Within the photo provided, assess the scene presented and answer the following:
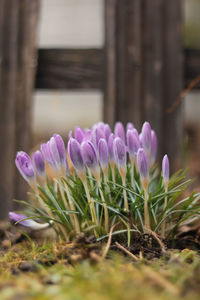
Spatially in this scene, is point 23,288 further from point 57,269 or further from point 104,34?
point 104,34

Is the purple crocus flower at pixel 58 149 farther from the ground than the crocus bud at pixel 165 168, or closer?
farther from the ground

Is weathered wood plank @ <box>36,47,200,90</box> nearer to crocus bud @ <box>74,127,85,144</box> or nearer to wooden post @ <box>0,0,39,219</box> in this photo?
wooden post @ <box>0,0,39,219</box>

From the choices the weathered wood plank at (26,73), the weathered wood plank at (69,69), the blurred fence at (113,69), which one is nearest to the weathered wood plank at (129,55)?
the blurred fence at (113,69)

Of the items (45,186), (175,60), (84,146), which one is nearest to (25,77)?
(175,60)

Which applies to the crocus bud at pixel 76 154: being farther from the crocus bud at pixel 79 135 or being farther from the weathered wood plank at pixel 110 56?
the weathered wood plank at pixel 110 56

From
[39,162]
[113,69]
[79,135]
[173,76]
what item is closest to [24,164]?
[39,162]

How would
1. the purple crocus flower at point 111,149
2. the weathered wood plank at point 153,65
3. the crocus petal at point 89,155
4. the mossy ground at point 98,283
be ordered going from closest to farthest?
the mossy ground at point 98,283 < the crocus petal at point 89,155 < the purple crocus flower at point 111,149 < the weathered wood plank at point 153,65

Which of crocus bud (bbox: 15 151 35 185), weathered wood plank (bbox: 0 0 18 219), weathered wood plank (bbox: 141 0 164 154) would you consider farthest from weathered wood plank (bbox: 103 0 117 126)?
crocus bud (bbox: 15 151 35 185)

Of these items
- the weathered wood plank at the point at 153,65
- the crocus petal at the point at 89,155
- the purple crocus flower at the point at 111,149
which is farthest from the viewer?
the weathered wood plank at the point at 153,65

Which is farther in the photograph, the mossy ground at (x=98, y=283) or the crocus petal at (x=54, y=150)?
the crocus petal at (x=54, y=150)
